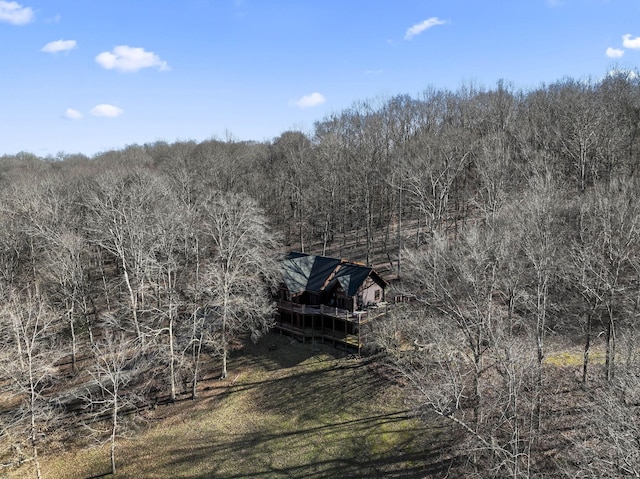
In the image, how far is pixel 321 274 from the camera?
35531 millimetres

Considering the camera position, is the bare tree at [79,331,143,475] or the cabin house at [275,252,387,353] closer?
the bare tree at [79,331,143,475]

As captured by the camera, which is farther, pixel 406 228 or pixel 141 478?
pixel 406 228

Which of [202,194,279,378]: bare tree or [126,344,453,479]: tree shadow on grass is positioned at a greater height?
[202,194,279,378]: bare tree

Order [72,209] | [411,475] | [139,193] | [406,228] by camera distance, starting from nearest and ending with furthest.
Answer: [411,475] < [139,193] < [72,209] < [406,228]

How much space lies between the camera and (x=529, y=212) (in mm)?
25547

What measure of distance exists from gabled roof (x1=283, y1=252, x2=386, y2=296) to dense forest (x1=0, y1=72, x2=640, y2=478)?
2.60m

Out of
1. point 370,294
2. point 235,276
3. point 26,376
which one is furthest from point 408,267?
point 26,376

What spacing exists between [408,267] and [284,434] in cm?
1687

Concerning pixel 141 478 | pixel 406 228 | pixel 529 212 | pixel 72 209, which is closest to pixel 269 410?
pixel 141 478

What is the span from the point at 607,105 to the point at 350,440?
49.2 m

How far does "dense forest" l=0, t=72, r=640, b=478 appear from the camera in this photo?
20062 millimetres

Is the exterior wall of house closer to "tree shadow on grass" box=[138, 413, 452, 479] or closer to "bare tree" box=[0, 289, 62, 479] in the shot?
"tree shadow on grass" box=[138, 413, 452, 479]

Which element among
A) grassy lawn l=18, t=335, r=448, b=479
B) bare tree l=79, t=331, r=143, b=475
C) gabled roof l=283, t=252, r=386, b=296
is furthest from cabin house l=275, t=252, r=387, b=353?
bare tree l=79, t=331, r=143, b=475

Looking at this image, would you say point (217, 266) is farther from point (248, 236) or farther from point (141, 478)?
point (141, 478)
